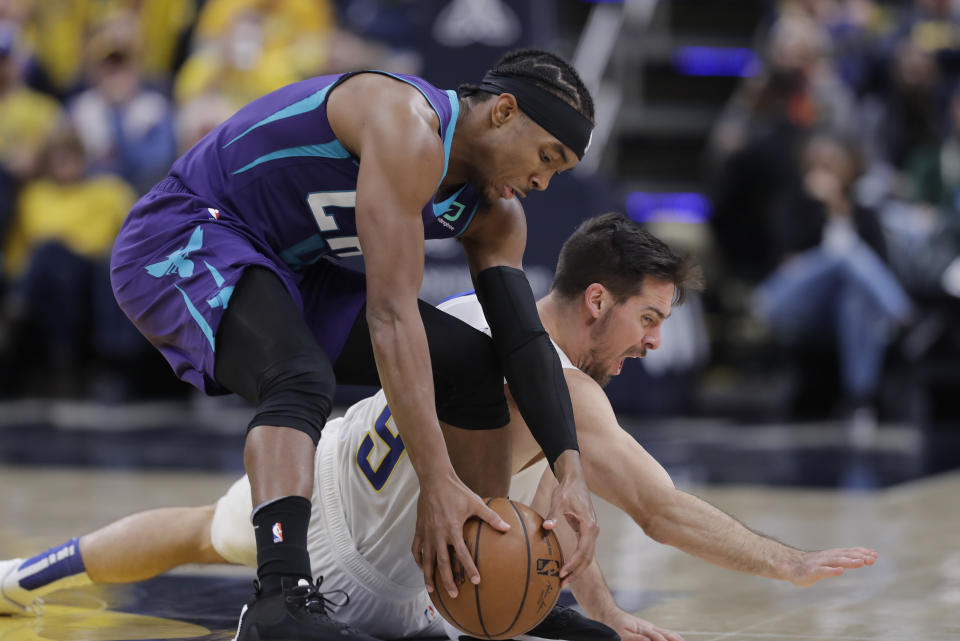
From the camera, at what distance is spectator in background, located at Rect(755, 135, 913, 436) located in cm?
870

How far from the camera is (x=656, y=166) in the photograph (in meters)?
11.8

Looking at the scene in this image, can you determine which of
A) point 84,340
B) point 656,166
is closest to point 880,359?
point 656,166

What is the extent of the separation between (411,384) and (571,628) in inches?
30.2

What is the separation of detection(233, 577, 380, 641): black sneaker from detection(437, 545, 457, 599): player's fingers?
189 mm

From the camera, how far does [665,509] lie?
3125 mm

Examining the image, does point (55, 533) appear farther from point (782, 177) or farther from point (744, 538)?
point (782, 177)

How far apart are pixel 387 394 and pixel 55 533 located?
248cm

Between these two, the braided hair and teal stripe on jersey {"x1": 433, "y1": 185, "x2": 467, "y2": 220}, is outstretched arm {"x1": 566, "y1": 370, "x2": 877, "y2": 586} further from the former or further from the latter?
the braided hair

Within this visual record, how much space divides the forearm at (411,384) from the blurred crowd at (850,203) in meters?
6.33

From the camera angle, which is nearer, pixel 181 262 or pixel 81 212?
pixel 181 262

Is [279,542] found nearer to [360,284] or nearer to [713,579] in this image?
[360,284]

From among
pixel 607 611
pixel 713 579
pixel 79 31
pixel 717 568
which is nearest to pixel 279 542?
pixel 607 611

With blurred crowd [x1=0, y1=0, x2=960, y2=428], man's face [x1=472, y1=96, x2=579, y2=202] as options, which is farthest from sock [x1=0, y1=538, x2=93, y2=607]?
blurred crowd [x1=0, y1=0, x2=960, y2=428]

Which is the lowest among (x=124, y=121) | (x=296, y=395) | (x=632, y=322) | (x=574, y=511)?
(x=574, y=511)
